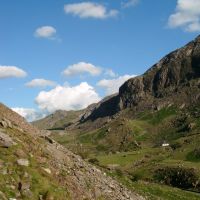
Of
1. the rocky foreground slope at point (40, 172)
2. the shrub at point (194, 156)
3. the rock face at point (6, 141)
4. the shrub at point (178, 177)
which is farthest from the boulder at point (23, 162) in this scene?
the shrub at point (194, 156)

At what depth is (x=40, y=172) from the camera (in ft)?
123

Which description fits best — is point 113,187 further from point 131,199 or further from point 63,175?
point 63,175

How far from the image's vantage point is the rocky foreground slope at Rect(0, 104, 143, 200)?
116 feet

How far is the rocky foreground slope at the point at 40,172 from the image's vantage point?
35.3 metres

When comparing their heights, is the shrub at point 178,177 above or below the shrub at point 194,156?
below

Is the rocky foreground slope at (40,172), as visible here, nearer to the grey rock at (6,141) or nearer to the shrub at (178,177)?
the grey rock at (6,141)

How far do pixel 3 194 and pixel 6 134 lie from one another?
793cm

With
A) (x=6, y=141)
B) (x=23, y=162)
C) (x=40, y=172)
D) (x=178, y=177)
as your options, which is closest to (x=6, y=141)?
(x=6, y=141)

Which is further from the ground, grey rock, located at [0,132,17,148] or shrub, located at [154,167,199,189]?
grey rock, located at [0,132,17,148]

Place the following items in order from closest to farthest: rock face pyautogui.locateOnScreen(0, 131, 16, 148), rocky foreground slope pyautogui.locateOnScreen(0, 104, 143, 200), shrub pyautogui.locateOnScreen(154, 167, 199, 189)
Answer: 1. rocky foreground slope pyautogui.locateOnScreen(0, 104, 143, 200)
2. rock face pyautogui.locateOnScreen(0, 131, 16, 148)
3. shrub pyautogui.locateOnScreen(154, 167, 199, 189)

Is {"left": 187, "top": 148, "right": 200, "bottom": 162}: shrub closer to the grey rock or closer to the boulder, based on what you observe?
the grey rock

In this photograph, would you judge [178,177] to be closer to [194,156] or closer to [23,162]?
[194,156]

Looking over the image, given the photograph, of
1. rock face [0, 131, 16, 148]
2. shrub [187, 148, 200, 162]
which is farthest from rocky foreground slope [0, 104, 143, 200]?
shrub [187, 148, 200, 162]

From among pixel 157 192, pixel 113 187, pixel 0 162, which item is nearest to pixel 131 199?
pixel 113 187
